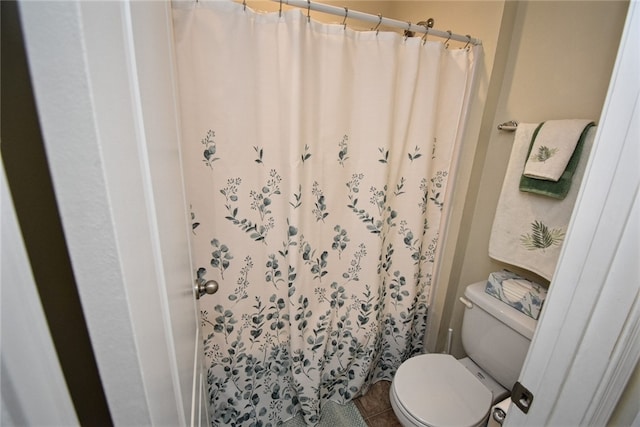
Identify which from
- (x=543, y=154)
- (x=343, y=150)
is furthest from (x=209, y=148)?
(x=543, y=154)

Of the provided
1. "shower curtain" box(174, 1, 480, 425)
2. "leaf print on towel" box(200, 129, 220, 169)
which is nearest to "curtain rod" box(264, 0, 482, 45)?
"shower curtain" box(174, 1, 480, 425)

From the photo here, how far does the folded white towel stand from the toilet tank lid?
0.58 metres

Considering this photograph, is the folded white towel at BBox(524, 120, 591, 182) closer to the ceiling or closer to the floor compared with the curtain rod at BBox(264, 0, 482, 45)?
closer to the floor

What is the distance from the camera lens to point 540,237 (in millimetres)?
1124

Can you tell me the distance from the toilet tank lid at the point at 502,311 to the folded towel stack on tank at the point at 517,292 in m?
0.02

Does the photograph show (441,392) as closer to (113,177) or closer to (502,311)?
(502,311)

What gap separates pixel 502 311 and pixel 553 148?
2.32 ft

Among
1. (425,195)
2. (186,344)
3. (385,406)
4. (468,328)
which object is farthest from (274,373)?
(425,195)

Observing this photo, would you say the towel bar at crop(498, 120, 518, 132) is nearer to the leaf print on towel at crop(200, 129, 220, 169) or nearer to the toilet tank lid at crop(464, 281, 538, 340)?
the toilet tank lid at crop(464, 281, 538, 340)

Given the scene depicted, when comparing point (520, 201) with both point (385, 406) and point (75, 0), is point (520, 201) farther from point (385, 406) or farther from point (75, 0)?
point (75, 0)

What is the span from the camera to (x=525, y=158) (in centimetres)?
114

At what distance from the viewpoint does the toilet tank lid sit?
1.11 metres

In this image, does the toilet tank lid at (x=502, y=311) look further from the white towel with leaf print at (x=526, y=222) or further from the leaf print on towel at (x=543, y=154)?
the leaf print on towel at (x=543, y=154)

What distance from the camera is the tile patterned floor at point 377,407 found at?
4.75ft
